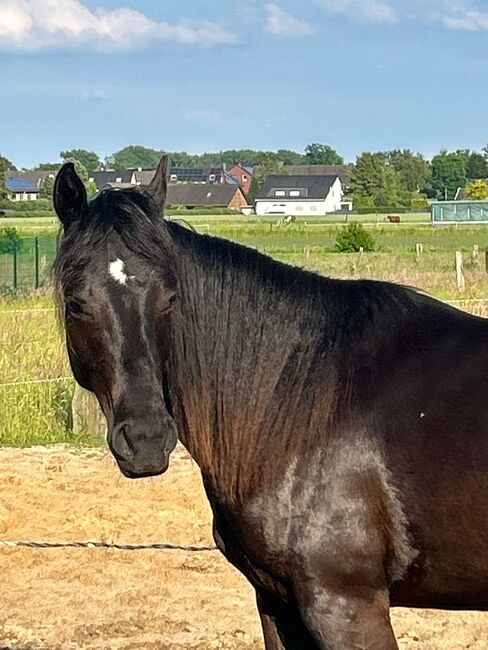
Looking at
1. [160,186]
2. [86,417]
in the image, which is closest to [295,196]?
[86,417]

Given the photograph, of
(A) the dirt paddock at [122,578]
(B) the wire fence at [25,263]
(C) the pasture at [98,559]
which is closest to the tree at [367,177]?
(B) the wire fence at [25,263]

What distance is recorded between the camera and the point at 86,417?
1005 centimetres

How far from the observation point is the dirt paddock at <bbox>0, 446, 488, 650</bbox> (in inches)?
223

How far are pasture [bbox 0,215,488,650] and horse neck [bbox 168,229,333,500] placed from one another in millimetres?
727

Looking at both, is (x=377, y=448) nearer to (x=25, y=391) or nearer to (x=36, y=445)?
(x=36, y=445)

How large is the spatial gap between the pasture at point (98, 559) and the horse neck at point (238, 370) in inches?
28.6

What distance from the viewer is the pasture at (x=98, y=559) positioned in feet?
18.7

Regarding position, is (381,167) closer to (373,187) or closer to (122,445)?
(373,187)

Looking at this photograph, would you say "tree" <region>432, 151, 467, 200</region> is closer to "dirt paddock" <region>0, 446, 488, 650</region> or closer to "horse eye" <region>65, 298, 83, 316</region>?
"dirt paddock" <region>0, 446, 488, 650</region>

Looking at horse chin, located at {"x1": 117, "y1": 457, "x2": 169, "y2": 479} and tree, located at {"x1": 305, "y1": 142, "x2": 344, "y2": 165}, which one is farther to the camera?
tree, located at {"x1": 305, "y1": 142, "x2": 344, "y2": 165}

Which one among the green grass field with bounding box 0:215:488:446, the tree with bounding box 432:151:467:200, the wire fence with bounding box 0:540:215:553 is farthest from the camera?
the tree with bounding box 432:151:467:200

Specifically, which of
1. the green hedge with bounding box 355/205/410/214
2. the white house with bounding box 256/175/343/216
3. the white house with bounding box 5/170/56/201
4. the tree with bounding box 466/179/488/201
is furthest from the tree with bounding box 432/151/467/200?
the white house with bounding box 5/170/56/201

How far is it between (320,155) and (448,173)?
1362 inches

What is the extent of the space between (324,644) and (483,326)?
1191mm
